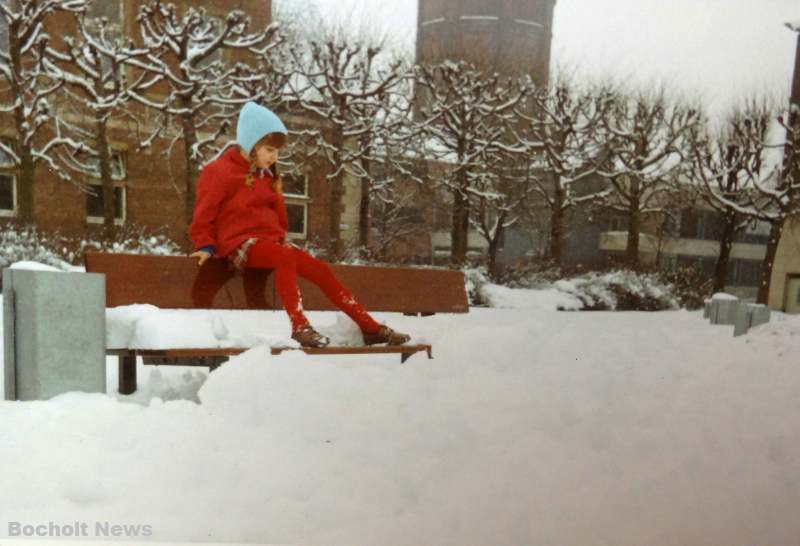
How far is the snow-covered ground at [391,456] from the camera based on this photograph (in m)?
1.46

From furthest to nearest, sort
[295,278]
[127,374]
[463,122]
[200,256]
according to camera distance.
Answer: [463,122], [295,278], [200,256], [127,374]

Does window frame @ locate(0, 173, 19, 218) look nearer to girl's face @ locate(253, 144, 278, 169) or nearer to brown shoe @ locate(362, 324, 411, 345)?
girl's face @ locate(253, 144, 278, 169)

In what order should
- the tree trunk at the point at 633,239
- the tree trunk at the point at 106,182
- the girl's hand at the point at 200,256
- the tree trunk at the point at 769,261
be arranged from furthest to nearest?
the tree trunk at the point at 633,239, the tree trunk at the point at 769,261, the tree trunk at the point at 106,182, the girl's hand at the point at 200,256

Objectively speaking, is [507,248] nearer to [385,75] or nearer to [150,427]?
[385,75]

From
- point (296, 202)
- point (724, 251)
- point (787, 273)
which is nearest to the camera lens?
point (787, 273)

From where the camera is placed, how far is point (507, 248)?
2.91 m

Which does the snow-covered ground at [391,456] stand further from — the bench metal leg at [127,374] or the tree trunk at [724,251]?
the tree trunk at [724,251]

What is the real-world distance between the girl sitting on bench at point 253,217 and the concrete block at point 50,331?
44cm

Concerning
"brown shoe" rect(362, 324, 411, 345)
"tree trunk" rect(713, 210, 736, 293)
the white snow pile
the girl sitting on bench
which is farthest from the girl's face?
"tree trunk" rect(713, 210, 736, 293)

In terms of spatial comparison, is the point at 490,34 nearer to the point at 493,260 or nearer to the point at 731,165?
the point at 493,260

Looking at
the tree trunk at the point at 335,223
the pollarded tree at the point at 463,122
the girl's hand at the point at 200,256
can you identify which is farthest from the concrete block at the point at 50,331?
the pollarded tree at the point at 463,122

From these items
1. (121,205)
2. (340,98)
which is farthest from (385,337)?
(121,205)

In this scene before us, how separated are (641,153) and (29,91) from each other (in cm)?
272

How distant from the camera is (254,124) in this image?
6.48ft
